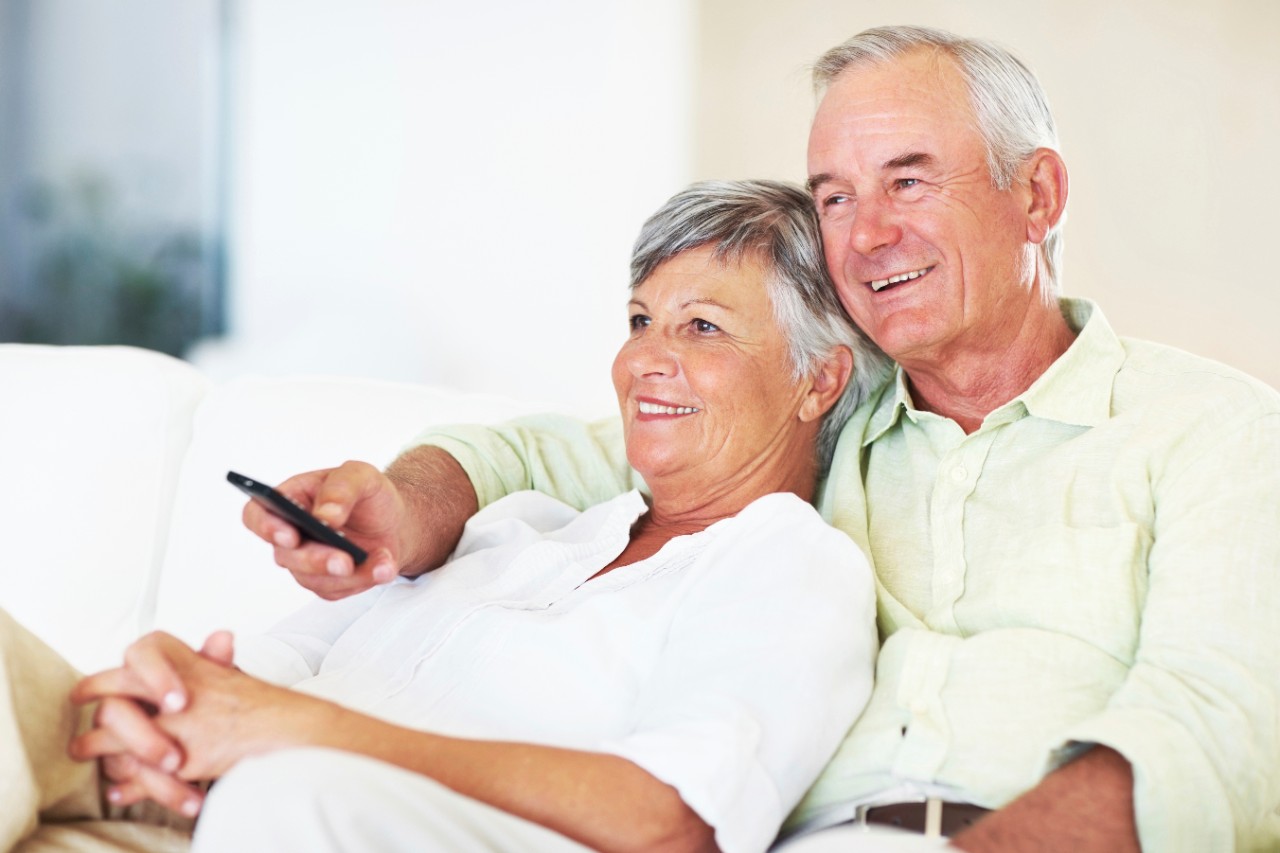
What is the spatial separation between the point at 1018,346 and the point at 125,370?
1469 millimetres

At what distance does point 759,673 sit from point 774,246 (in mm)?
660

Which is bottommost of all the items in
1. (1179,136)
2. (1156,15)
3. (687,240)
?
(687,240)

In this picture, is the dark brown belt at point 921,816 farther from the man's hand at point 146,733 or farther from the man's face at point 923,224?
the man's hand at point 146,733

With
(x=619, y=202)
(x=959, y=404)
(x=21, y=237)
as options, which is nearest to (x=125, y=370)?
(x=959, y=404)

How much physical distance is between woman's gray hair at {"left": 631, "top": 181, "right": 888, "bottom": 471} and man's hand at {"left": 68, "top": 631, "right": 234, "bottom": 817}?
32.6 inches

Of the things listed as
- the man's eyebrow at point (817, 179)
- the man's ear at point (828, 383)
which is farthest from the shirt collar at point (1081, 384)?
the man's eyebrow at point (817, 179)

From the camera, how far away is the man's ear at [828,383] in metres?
1.66

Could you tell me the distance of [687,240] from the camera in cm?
162

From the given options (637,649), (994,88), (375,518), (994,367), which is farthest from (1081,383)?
(375,518)

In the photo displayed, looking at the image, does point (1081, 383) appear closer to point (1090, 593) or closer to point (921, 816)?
point (1090, 593)

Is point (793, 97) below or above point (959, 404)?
above

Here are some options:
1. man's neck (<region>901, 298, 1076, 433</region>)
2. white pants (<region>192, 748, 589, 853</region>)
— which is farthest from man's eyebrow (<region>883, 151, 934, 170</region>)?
white pants (<region>192, 748, 589, 853</region>)

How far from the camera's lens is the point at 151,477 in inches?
80.7

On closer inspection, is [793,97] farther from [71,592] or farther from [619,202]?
[71,592]
